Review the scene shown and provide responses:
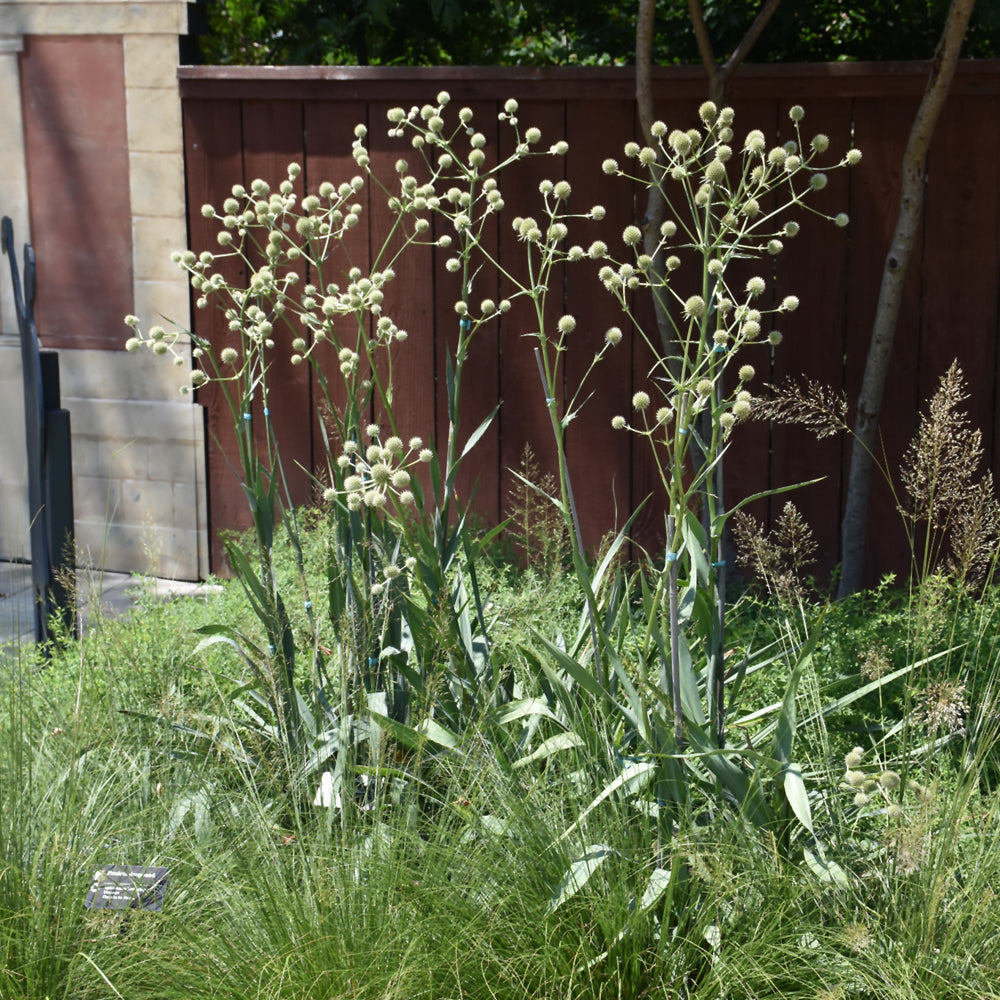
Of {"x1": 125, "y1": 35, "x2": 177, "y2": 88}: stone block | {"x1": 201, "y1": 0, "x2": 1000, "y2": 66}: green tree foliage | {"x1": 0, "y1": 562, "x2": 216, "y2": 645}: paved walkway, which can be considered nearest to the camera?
{"x1": 0, "y1": 562, "x2": 216, "y2": 645}: paved walkway

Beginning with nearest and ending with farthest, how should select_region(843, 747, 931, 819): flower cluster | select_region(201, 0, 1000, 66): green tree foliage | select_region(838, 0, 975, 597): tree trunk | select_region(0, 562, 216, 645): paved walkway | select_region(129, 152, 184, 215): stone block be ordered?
select_region(843, 747, 931, 819): flower cluster → select_region(838, 0, 975, 597): tree trunk → select_region(0, 562, 216, 645): paved walkway → select_region(129, 152, 184, 215): stone block → select_region(201, 0, 1000, 66): green tree foliage

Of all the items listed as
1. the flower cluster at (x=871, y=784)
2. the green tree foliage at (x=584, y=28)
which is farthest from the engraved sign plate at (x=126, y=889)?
the green tree foliage at (x=584, y=28)

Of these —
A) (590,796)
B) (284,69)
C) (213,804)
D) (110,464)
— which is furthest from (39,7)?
(590,796)

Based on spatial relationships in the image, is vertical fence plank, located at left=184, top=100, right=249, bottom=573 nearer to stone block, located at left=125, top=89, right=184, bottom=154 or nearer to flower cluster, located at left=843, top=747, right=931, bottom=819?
stone block, located at left=125, top=89, right=184, bottom=154

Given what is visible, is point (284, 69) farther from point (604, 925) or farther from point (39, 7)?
point (604, 925)

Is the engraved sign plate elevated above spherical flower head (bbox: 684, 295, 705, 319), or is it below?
below

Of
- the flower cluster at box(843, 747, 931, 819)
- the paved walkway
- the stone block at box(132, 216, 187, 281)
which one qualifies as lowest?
the paved walkway

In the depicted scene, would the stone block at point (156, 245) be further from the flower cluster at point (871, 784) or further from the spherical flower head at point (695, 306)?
the flower cluster at point (871, 784)

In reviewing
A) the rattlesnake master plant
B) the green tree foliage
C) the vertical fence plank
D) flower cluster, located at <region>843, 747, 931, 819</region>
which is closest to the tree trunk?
the rattlesnake master plant

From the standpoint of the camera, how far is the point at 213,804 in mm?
2514

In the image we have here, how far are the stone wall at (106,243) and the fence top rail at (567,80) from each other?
333mm

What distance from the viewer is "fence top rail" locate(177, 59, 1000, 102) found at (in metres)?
4.50

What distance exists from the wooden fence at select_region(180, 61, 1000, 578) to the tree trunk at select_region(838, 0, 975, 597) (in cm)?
19

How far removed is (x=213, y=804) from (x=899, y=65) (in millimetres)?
3588
